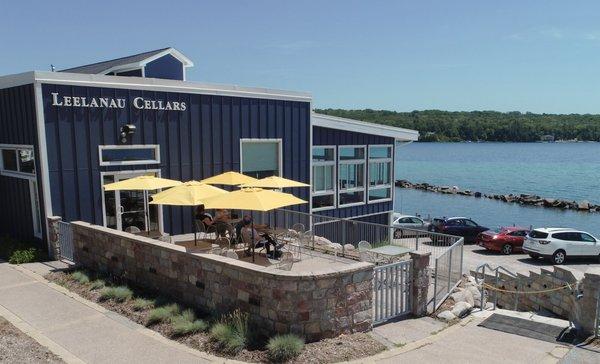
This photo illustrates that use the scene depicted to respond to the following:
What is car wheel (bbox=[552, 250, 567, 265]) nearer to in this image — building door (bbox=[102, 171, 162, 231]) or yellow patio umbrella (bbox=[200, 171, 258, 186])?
yellow patio umbrella (bbox=[200, 171, 258, 186])

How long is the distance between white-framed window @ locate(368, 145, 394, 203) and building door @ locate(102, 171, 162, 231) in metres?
10.4

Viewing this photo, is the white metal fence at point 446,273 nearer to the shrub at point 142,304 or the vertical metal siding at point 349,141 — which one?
the shrub at point 142,304

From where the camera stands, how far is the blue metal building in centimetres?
1333

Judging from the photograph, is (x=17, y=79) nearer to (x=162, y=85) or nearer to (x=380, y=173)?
(x=162, y=85)

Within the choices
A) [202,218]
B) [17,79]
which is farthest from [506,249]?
[17,79]

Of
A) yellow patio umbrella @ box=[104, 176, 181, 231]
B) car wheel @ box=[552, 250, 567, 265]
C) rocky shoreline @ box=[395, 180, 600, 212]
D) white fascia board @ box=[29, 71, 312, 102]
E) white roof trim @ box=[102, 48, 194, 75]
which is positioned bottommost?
rocky shoreline @ box=[395, 180, 600, 212]

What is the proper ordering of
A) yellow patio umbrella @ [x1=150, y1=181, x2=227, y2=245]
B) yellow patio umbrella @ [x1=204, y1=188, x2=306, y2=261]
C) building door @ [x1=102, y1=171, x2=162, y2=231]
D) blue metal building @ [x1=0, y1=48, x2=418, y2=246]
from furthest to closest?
1. building door @ [x1=102, y1=171, x2=162, y2=231]
2. blue metal building @ [x1=0, y1=48, x2=418, y2=246]
3. yellow patio umbrella @ [x1=150, y1=181, x2=227, y2=245]
4. yellow patio umbrella @ [x1=204, y1=188, x2=306, y2=261]

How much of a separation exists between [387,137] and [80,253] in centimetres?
1467

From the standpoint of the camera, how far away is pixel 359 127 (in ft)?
69.9

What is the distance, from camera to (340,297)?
7996mm

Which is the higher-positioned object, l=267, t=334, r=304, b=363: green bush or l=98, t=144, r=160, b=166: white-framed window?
l=98, t=144, r=160, b=166: white-framed window

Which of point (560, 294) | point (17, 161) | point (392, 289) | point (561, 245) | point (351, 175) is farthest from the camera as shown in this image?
point (561, 245)

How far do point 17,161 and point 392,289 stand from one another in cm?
1148

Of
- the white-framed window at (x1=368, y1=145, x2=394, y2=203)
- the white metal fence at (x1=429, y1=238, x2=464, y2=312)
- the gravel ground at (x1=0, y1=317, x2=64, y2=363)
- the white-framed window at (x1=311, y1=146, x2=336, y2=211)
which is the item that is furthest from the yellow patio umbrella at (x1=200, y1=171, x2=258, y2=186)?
the white-framed window at (x1=368, y1=145, x2=394, y2=203)
